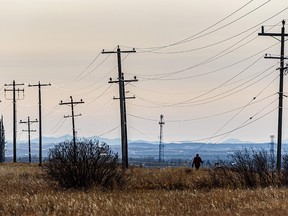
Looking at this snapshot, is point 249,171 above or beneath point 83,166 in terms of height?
beneath

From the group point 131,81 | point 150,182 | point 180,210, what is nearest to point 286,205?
point 180,210

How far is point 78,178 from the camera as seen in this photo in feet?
101

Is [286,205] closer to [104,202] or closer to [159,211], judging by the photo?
[159,211]

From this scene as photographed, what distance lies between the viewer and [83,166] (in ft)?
100

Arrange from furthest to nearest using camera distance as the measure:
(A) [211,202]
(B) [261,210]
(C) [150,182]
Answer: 1. (C) [150,182]
2. (A) [211,202]
3. (B) [261,210]

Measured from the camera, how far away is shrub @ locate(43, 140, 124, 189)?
30703 millimetres

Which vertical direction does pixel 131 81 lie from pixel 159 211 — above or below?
above

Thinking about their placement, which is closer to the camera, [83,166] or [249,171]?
[83,166]


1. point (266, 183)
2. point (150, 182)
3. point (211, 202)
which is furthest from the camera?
point (150, 182)

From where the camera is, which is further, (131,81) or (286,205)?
(131,81)

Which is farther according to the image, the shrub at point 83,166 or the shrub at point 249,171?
the shrub at point 249,171

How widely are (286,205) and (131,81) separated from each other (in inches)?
1511

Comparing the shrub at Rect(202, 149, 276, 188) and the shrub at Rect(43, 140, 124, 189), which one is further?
the shrub at Rect(202, 149, 276, 188)

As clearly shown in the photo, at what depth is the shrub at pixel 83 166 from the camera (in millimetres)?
30703
